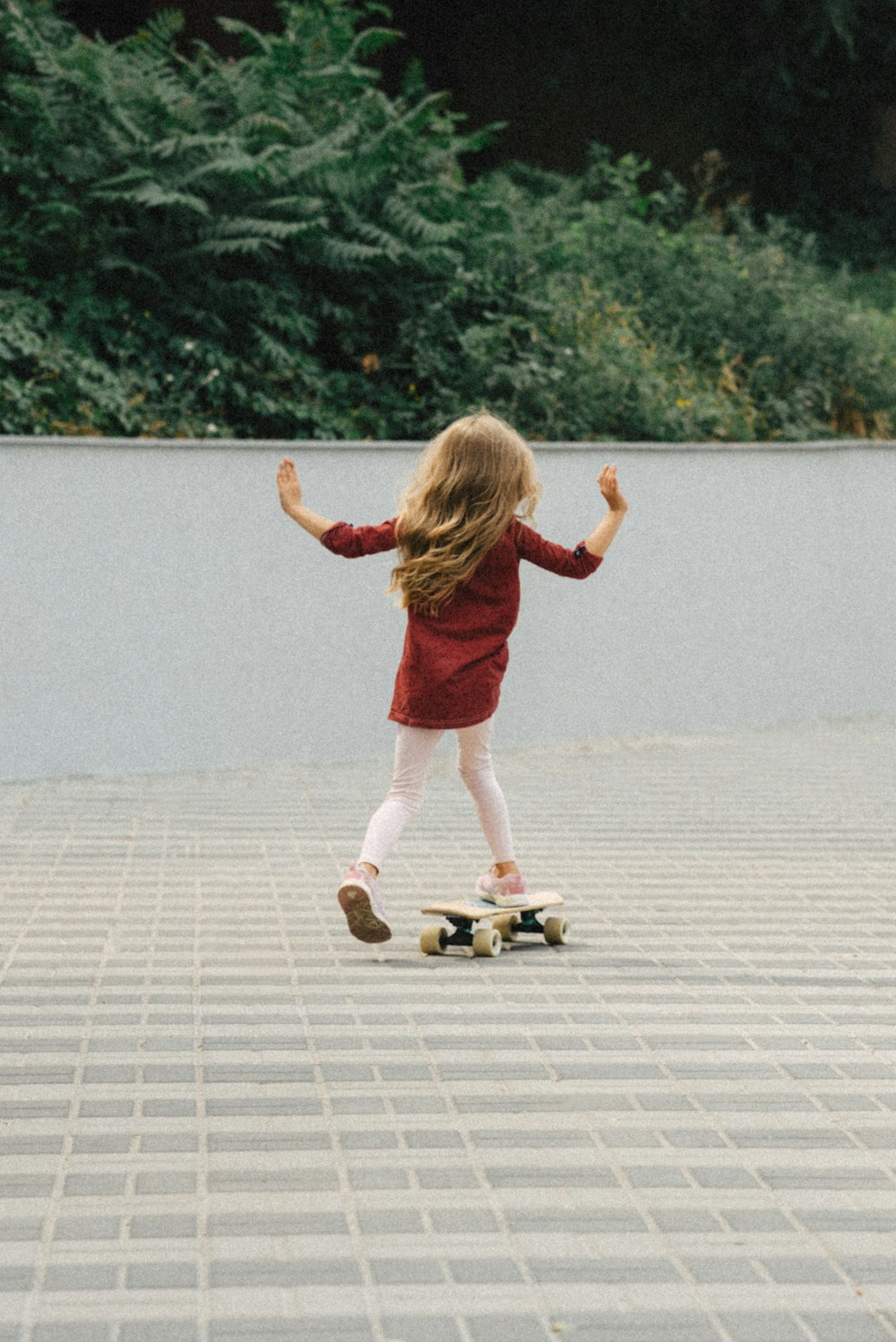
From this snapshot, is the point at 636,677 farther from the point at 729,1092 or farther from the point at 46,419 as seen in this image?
the point at 729,1092

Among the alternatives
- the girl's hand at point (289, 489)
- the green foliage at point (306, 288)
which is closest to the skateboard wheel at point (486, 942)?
the girl's hand at point (289, 489)

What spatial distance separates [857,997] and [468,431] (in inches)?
83.5

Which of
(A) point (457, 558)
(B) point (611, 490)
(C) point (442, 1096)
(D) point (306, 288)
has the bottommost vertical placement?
(C) point (442, 1096)

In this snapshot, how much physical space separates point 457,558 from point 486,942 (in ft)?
4.03

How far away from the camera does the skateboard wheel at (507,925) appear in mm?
6328

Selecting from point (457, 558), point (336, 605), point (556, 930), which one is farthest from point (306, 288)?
point (556, 930)

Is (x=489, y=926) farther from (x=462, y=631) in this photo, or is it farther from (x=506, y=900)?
(x=462, y=631)

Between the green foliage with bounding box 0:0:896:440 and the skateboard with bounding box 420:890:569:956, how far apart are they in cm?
582

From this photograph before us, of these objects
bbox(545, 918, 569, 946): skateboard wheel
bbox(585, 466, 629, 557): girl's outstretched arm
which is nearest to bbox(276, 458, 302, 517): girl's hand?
bbox(585, 466, 629, 557): girl's outstretched arm

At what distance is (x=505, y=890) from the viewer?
250 inches

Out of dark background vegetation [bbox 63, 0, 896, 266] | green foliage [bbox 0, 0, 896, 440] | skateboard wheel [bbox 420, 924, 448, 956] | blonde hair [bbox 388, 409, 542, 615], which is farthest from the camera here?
dark background vegetation [bbox 63, 0, 896, 266]

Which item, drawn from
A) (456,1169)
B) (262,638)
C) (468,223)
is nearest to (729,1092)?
(456,1169)

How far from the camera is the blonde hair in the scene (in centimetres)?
603

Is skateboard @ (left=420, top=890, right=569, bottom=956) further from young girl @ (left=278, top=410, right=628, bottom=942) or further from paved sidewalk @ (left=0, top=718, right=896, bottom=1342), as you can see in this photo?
young girl @ (left=278, top=410, right=628, bottom=942)
